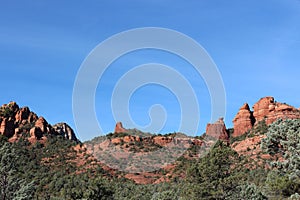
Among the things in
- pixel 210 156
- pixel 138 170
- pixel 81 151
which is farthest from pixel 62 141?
pixel 210 156

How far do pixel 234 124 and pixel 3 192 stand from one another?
92794mm

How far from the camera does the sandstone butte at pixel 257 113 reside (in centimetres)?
10794

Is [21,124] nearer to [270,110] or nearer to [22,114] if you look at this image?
[22,114]

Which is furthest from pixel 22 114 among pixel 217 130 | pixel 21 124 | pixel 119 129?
pixel 217 130

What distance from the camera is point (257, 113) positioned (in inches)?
4542

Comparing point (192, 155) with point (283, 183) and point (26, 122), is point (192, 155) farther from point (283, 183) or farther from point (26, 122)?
point (283, 183)

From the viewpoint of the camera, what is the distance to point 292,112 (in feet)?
341

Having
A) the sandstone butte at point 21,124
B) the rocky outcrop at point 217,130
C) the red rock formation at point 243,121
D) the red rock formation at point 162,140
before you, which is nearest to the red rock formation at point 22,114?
the sandstone butte at point 21,124

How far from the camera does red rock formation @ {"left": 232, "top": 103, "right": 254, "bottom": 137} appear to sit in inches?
4515

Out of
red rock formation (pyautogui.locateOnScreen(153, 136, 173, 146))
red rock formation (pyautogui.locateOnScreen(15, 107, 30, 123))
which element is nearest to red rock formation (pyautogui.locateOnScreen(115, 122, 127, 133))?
red rock formation (pyautogui.locateOnScreen(153, 136, 173, 146))

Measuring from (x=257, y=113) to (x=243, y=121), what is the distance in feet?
16.2

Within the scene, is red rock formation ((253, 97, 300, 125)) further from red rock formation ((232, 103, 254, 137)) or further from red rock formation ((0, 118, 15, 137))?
red rock formation ((0, 118, 15, 137))

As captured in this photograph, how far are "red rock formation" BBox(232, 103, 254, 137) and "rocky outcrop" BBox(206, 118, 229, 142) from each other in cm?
340

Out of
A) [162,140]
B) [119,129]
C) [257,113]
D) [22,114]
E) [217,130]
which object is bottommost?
[162,140]
